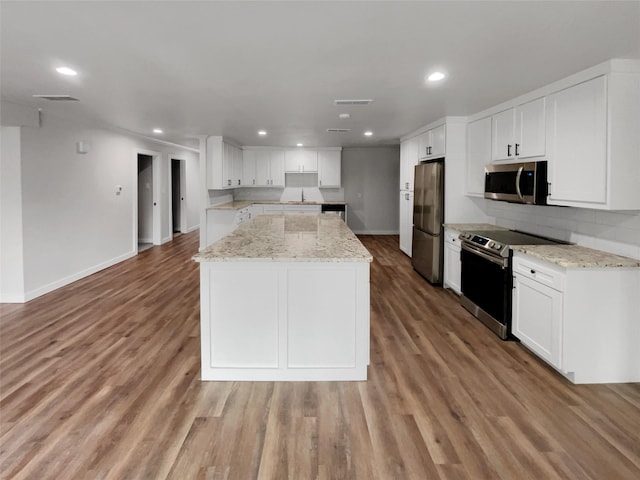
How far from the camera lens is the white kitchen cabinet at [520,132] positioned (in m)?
3.70

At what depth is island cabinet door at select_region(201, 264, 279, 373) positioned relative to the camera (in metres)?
2.93

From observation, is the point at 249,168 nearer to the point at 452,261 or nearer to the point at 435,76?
the point at 452,261

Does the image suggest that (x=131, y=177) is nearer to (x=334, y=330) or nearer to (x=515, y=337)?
(x=334, y=330)

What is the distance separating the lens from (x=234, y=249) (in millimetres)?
3135

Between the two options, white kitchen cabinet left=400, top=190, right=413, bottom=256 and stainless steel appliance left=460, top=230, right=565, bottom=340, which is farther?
white kitchen cabinet left=400, top=190, right=413, bottom=256

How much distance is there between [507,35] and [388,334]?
2.56 m

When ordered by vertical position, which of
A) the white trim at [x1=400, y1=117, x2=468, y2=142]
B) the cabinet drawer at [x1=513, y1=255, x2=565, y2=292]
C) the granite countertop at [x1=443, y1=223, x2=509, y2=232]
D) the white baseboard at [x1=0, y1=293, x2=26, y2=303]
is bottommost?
the white baseboard at [x1=0, y1=293, x2=26, y2=303]

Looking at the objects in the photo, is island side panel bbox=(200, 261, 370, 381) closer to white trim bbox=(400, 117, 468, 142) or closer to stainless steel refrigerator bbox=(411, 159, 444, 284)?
stainless steel refrigerator bbox=(411, 159, 444, 284)

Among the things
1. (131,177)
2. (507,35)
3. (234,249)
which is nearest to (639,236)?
(507,35)

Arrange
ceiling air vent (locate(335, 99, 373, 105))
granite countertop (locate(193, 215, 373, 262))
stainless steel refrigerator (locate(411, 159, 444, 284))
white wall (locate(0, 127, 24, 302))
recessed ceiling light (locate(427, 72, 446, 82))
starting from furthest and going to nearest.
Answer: stainless steel refrigerator (locate(411, 159, 444, 284))
white wall (locate(0, 127, 24, 302))
ceiling air vent (locate(335, 99, 373, 105))
recessed ceiling light (locate(427, 72, 446, 82))
granite countertop (locate(193, 215, 373, 262))

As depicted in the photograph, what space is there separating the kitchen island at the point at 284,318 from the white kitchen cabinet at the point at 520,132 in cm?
204

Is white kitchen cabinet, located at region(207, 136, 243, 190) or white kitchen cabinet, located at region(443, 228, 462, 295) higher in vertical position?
white kitchen cabinet, located at region(207, 136, 243, 190)

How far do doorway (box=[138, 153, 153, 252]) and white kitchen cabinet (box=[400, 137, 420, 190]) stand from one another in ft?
17.0

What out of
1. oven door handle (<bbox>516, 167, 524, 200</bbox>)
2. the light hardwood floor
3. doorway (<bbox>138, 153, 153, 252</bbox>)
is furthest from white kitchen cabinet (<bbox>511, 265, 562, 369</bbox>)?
doorway (<bbox>138, 153, 153, 252</bbox>)
